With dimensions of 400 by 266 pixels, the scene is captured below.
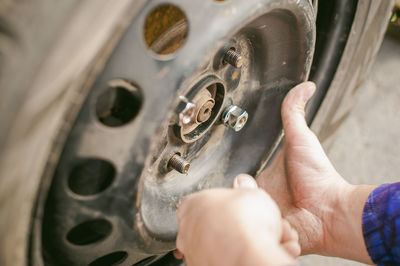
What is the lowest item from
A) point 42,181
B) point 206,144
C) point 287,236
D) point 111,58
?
point 287,236

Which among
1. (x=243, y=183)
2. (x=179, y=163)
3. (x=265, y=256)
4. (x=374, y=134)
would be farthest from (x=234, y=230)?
(x=374, y=134)

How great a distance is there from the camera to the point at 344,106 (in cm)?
110

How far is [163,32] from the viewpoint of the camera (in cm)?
66

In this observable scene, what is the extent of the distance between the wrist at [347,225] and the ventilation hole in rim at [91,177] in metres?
0.53

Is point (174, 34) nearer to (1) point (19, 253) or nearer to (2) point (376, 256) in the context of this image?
(1) point (19, 253)

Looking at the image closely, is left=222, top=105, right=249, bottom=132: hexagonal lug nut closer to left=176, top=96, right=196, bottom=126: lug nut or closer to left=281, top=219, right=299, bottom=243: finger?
left=176, top=96, right=196, bottom=126: lug nut

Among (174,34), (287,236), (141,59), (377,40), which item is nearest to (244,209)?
(287,236)

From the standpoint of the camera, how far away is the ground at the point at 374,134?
1.42 m

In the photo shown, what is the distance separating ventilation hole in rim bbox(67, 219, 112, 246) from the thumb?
1.54 ft

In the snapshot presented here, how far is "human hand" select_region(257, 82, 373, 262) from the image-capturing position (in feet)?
2.62

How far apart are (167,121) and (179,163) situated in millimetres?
252

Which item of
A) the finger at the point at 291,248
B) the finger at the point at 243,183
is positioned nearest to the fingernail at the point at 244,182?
the finger at the point at 243,183

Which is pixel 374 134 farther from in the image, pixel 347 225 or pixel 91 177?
pixel 91 177

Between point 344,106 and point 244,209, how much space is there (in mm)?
728
